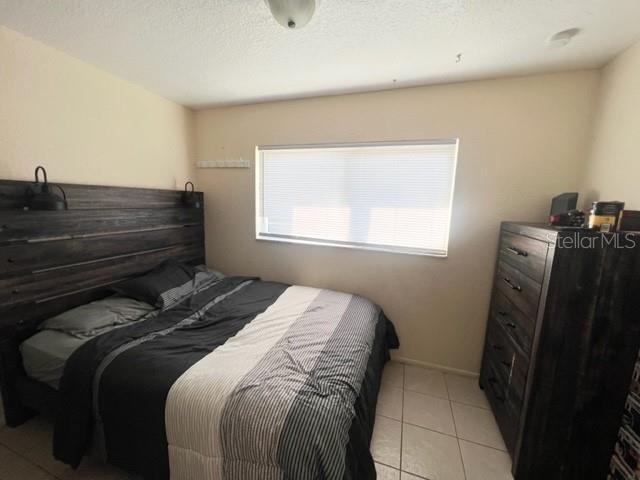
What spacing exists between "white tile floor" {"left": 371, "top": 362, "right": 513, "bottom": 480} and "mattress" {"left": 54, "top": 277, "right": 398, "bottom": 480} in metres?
0.36

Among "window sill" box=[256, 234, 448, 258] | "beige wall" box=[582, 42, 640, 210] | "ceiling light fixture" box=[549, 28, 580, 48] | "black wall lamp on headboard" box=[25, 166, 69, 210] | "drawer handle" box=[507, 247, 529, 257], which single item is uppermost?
"ceiling light fixture" box=[549, 28, 580, 48]

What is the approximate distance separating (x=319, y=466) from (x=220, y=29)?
212cm

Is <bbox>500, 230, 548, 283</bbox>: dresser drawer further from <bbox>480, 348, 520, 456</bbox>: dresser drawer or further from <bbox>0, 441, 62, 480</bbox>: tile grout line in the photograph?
<bbox>0, 441, 62, 480</bbox>: tile grout line

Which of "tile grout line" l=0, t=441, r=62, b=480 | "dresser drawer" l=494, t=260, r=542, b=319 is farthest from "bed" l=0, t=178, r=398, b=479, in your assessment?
"dresser drawer" l=494, t=260, r=542, b=319

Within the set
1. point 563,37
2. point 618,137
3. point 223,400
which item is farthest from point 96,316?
point 618,137

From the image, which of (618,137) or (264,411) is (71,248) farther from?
(618,137)

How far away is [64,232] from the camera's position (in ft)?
5.50

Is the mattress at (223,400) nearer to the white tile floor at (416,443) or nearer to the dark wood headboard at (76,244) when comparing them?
the white tile floor at (416,443)

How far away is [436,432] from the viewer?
1610mm

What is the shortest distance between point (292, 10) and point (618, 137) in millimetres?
1940

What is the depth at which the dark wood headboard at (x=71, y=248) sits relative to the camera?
1.45 metres

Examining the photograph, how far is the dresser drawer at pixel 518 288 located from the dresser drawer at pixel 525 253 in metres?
0.04

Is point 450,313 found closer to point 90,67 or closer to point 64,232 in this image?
point 64,232

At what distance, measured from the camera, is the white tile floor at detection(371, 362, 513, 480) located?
1.38 meters
